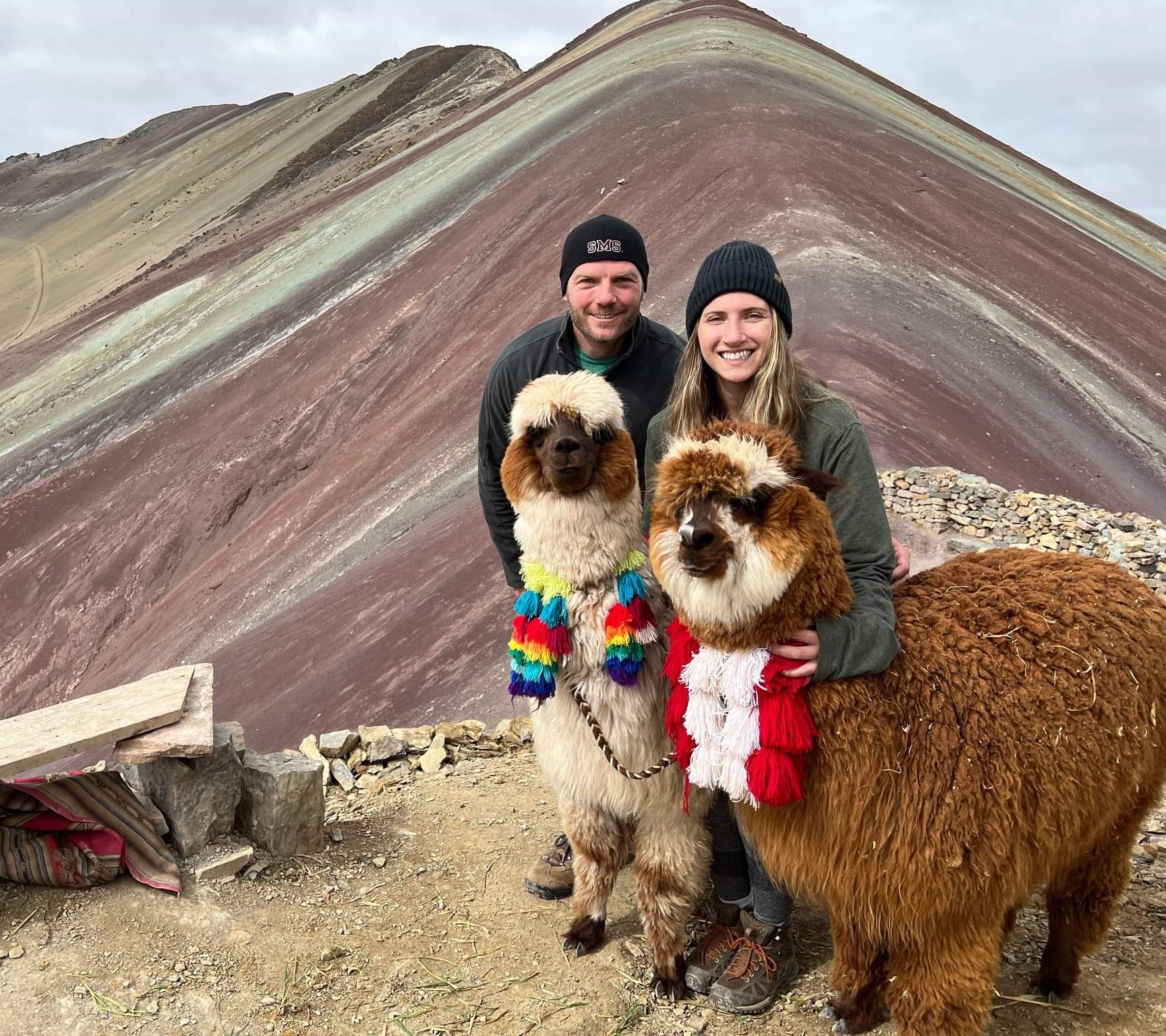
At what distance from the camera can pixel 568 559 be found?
8.82ft

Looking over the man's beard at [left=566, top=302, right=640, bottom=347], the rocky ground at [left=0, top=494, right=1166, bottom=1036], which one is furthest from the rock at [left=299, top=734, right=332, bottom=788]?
the man's beard at [left=566, top=302, right=640, bottom=347]

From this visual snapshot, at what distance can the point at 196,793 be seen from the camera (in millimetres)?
3342

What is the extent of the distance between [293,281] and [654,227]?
10838 mm

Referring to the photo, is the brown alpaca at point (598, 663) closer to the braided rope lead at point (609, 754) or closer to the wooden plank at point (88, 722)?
the braided rope lead at point (609, 754)

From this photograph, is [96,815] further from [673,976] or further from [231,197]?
[231,197]

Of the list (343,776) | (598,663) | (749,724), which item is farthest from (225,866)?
(749,724)

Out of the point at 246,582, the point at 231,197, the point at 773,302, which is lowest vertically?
the point at 246,582

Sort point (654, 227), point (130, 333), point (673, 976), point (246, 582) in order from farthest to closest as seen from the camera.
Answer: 1. point (130, 333)
2. point (654, 227)
3. point (246, 582)
4. point (673, 976)

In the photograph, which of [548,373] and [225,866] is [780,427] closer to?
[548,373]

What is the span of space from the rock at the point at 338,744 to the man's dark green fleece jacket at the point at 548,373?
1651 mm

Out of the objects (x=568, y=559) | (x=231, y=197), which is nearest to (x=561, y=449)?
(x=568, y=559)

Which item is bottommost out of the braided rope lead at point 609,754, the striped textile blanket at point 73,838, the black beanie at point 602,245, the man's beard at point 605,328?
the striped textile blanket at point 73,838

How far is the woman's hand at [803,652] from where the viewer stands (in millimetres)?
2197

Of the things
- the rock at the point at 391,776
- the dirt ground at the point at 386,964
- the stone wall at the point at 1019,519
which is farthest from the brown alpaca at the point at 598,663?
the stone wall at the point at 1019,519
